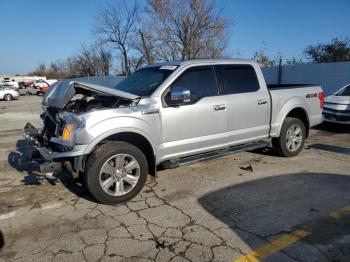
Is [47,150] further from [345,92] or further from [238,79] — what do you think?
[345,92]

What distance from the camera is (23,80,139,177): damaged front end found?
4277 mm

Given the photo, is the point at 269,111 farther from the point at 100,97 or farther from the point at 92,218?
the point at 92,218

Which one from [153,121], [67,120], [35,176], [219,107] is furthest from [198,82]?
[35,176]

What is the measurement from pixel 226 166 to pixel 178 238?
2.85 metres

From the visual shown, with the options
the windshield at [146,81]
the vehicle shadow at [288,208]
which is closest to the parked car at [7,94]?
the windshield at [146,81]

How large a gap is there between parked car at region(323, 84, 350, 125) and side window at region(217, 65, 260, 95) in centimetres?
487

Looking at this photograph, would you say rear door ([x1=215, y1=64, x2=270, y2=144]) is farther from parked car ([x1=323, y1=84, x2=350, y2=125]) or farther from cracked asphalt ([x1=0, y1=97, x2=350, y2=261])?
parked car ([x1=323, y1=84, x2=350, y2=125])

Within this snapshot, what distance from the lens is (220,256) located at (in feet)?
10.7

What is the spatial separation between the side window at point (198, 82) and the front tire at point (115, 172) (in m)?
1.16

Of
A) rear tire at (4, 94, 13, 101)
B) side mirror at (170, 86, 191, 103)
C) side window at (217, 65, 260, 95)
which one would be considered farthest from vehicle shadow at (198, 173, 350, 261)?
rear tire at (4, 94, 13, 101)

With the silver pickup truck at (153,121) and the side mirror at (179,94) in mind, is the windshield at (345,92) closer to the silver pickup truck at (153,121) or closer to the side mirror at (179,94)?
the silver pickup truck at (153,121)

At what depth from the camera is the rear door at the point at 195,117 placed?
16.3 ft

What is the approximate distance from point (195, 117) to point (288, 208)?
1.88 m

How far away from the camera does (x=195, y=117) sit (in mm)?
5191
